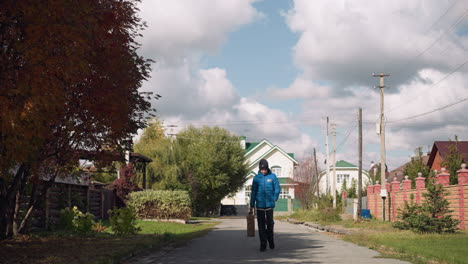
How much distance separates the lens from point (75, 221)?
58.7ft

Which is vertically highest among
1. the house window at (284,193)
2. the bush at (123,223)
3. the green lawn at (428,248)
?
the house window at (284,193)

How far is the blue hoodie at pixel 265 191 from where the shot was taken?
42.7 feet

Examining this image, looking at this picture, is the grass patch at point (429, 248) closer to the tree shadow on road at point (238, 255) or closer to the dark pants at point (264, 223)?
the tree shadow on road at point (238, 255)

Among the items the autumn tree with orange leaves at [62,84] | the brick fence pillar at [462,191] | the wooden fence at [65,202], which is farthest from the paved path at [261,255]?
the brick fence pillar at [462,191]

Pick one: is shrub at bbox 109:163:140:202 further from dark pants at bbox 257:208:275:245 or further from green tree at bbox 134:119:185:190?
dark pants at bbox 257:208:275:245

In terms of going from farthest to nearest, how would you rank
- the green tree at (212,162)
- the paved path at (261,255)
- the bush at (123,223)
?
1. the green tree at (212,162)
2. the bush at (123,223)
3. the paved path at (261,255)

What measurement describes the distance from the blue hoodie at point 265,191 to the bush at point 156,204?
19356 millimetres

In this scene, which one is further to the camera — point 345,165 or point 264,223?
point 345,165

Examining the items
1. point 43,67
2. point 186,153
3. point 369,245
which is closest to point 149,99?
point 43,67

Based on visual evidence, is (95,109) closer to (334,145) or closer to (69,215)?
(69,215)

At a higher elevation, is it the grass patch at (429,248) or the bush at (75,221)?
the bush at (75,221)

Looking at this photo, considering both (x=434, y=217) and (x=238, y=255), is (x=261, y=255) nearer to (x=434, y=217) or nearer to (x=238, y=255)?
(x=238, y=255)

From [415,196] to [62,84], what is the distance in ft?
67.2

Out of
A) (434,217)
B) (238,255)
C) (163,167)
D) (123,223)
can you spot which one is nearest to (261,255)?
(238,255)
